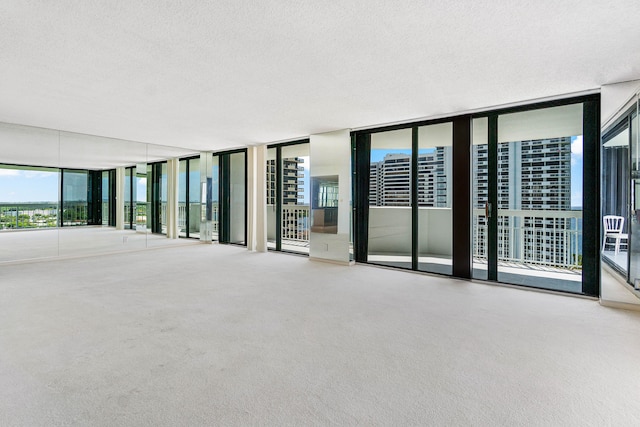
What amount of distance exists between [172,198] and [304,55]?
712 centimetres

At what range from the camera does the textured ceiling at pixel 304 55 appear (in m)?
2.18

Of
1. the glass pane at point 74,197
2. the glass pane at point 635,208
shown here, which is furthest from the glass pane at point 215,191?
the glass pane at point 635,208

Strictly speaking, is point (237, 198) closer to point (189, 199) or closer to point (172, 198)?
point (189, 199)

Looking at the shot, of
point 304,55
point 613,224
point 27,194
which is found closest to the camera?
point 304,55

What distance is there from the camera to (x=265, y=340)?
2480 mm

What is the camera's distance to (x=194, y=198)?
8.76 metres

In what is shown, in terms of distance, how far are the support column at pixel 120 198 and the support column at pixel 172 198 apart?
106 centimetres

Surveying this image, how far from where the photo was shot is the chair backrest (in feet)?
11.8

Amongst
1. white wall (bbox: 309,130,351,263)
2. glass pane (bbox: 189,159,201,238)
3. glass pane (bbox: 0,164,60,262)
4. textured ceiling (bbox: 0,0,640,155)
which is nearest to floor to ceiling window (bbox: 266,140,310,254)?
white wall (bbox: 309,130,351,263)

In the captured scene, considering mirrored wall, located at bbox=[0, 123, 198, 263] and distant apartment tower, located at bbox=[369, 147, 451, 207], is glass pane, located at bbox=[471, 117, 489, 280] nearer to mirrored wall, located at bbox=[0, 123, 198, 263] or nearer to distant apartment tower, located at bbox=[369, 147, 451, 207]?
distant apartment tower, located at bbox=[369, 147, 451, 207]

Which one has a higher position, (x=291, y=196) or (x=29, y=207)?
(x=291, y=196)

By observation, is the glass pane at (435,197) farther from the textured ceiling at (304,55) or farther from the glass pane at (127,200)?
the glass pane at (127,200)

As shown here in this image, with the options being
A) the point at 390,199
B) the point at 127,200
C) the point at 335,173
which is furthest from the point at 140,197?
the point at 390,199

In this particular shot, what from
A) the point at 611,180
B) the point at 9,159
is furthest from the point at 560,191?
the point at 9,159
